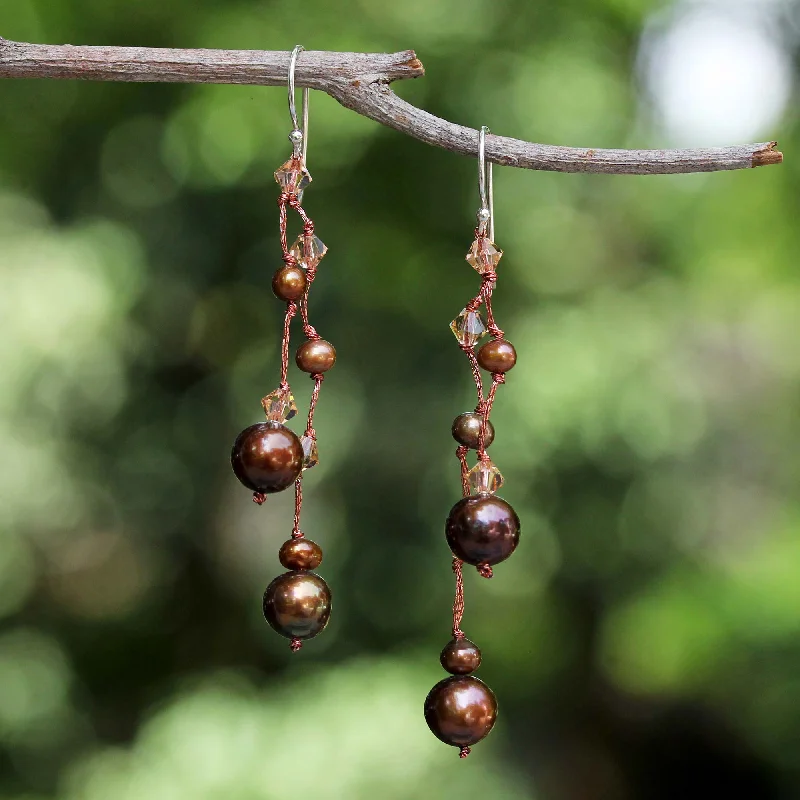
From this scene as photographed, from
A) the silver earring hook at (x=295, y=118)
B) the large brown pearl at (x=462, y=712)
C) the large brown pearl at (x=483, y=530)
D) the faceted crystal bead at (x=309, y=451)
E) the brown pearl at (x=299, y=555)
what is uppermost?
the silver earring hook at (x=295, y=118)

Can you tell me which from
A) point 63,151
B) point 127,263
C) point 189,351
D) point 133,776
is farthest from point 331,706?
point 63,151

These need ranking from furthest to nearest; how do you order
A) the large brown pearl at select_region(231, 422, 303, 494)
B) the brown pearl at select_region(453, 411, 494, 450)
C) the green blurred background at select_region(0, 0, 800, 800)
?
1. the green blurred background at select_region(0, 0, 800, 800)
2. the brown pearl at select_region(453, 411, 494, 450)
3. the large brown pearl at select_region(231, 422, 303, 494)

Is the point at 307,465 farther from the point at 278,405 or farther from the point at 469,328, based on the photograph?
the point at 469,328

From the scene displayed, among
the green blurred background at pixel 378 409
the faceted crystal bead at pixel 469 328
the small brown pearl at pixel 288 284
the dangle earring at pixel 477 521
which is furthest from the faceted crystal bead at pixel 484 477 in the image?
the green blurred background at pixel 378 409

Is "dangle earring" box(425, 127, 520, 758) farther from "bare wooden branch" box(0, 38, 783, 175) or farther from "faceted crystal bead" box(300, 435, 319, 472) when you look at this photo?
"faceted crystal bead" box(300, 435, 319, 472)

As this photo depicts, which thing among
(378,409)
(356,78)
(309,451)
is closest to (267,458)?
A: (309,451)

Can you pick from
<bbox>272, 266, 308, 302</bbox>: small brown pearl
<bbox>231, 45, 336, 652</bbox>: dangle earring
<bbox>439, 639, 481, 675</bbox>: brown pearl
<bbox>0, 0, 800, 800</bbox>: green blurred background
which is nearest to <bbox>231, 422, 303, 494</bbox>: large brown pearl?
<bbox>231, 45, 336, 652</bbox>: dangle earring

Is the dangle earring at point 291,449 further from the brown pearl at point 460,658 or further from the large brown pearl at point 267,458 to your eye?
the brown pearl at point 460,658
